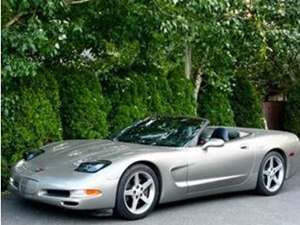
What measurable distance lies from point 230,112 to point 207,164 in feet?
20.4

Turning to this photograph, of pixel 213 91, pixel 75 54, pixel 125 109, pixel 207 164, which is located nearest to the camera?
pixel 207 164

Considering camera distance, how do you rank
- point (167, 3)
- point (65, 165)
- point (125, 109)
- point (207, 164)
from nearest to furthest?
point (65, 165) < point (207, 164) < point (167, 3) < point (125, 109)

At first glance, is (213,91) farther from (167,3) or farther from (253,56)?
(167,3)

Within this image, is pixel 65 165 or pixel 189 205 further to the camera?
pixel 189 205

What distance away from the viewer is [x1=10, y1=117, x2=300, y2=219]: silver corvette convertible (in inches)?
236

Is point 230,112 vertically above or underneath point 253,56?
underneath

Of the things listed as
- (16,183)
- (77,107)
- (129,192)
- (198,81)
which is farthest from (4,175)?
(198,81)

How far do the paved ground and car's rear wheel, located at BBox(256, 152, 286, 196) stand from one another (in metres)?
0.16

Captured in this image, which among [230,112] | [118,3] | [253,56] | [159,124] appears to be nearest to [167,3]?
[118,3]

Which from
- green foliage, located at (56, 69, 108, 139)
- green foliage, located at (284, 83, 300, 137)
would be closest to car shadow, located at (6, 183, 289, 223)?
green foliage, located at (56, 69, 108, 139)

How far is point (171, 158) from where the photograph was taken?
21.6ft

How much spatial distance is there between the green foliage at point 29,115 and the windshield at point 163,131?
160 centimetres

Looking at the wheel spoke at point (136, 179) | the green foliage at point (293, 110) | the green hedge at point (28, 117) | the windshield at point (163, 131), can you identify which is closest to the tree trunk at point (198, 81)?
the green foliage at point (293, 110)

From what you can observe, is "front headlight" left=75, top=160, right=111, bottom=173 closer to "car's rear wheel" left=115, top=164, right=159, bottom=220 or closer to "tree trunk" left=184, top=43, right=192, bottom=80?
"car's rear wheel" left=115, top=164, right=159, bottom=220
